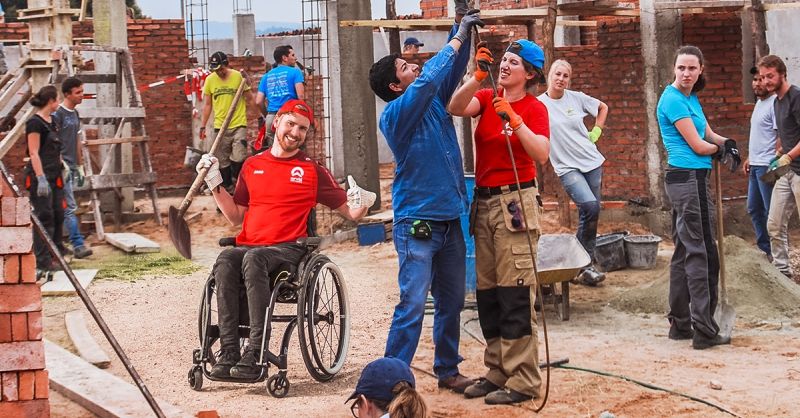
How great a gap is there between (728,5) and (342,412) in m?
8.10

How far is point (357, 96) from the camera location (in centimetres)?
1466

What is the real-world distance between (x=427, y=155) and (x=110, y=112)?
30.2 feet

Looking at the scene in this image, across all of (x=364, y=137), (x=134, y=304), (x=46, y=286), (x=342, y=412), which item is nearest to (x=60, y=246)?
(x=46, y=286)

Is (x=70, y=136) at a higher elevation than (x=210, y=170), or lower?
higher

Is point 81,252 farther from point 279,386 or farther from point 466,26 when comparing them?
point 466,26

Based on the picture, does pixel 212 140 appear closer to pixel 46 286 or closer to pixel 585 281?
pixel 46 286

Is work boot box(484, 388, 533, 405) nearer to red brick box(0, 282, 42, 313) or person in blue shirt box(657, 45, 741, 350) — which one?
person in blue shirt box(657, 45, 741, 350)

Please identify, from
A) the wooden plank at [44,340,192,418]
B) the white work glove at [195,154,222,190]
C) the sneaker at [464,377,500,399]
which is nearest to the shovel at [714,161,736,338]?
the sneaker at [464,377,500,399]

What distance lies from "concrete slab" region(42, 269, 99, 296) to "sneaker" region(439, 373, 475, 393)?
4.90 m

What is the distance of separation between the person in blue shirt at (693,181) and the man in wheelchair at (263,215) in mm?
2063

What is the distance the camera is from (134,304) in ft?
33.6

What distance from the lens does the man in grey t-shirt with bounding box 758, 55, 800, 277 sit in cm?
973

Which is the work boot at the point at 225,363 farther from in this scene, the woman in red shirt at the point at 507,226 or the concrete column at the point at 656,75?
the concrete column at the point at 656,75

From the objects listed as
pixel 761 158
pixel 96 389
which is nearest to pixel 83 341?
pixel 96 389
